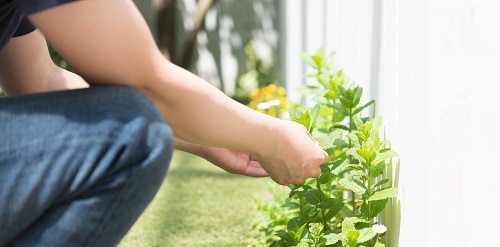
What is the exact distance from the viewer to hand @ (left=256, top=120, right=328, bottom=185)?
65.3 inches

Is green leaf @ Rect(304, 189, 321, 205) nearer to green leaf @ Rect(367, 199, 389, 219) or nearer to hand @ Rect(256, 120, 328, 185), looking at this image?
green leaf @ Rect(367, 199, 389, 219)

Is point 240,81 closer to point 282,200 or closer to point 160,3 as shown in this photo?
point 160,3

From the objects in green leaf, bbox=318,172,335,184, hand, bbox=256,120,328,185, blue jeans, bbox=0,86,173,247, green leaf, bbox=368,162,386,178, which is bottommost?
green leaf, bbox=318,172,335,184

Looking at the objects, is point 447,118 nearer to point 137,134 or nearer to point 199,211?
point 137,134

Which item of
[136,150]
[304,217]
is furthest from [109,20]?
[304,217]

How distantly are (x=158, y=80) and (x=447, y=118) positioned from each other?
1.81 feet

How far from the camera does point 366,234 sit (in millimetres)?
1996

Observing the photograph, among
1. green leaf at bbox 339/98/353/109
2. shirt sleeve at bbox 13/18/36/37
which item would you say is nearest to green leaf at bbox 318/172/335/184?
green leaf at bbox 339/98/353/109

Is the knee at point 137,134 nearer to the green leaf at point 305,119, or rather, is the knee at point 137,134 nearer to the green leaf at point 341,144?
the green leaf at point 305,119

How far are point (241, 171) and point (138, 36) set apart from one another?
563 mm

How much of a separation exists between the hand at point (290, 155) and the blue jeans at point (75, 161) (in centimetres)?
30

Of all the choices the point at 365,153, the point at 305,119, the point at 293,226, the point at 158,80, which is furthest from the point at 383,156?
the point at 158,80

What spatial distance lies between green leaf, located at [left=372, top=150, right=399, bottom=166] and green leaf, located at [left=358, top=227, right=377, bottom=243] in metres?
0.16

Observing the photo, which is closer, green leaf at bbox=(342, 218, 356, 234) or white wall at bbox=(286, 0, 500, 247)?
white wall at bbox=(286, 0, 500, 247)
